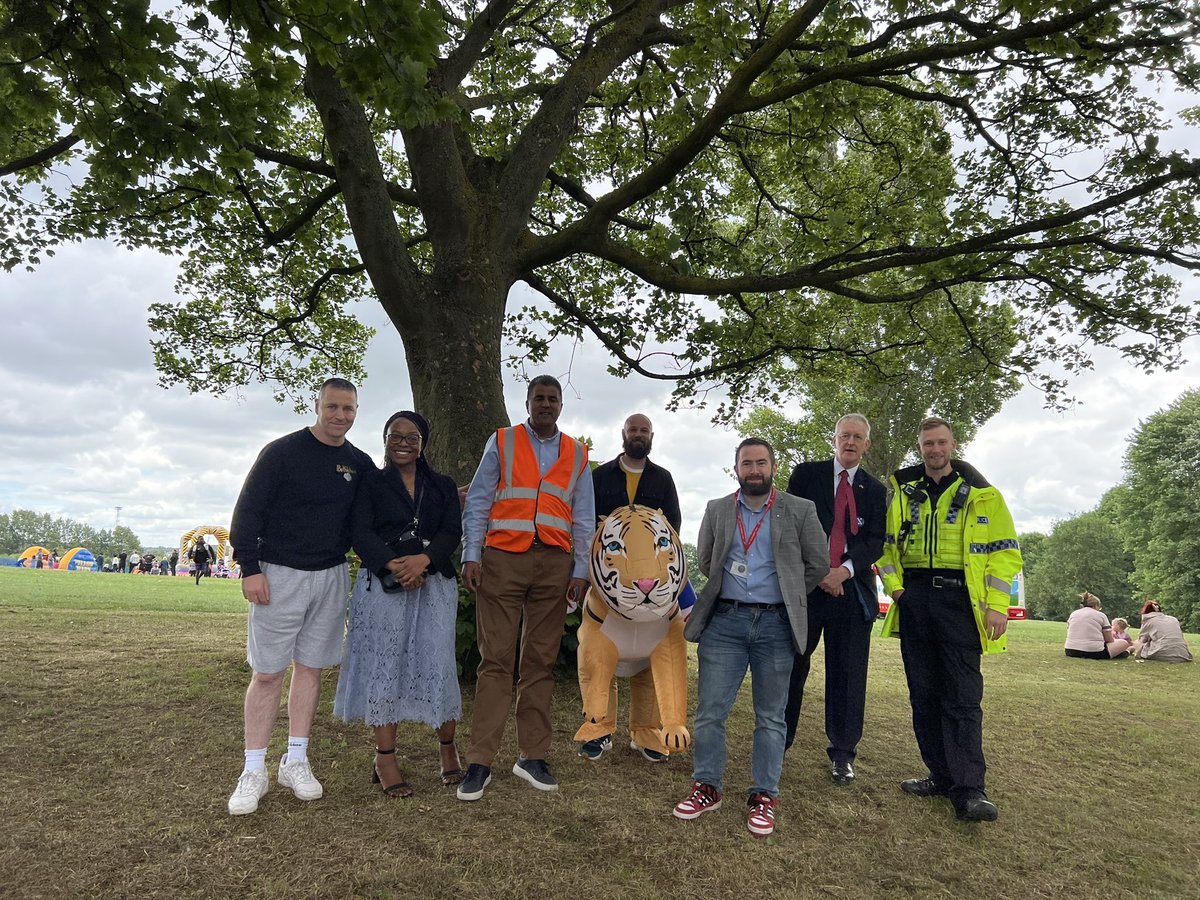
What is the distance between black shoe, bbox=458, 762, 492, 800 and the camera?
14.3ft

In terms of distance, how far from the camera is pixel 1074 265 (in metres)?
9.16

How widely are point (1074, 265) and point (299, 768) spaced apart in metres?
9.96

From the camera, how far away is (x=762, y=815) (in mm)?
4238

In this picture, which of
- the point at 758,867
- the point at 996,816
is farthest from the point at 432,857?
the point at 996,816

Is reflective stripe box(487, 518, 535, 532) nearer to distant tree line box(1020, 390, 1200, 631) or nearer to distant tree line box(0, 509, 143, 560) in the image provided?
distant tree line box(1020, 390, 1200, 631)

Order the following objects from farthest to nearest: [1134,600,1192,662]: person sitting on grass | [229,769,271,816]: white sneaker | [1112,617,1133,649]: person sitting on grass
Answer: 1. [1112,617,1133,649]: person sitting on grass
2. [1134,600,1192,662]: person sitting on grass
3. [229,769,271,816]: white sneaker

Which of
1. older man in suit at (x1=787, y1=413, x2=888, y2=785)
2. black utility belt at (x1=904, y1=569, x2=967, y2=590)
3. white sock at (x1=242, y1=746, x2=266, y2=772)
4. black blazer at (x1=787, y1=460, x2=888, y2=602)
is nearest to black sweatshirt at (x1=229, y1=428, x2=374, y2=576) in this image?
white sock at (x1=242, y1=746, x2=266, y2=772)

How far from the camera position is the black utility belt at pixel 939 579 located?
4871mm

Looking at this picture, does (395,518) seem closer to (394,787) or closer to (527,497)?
(527,497)

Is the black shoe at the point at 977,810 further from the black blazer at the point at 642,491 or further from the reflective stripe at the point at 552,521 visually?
the reflective stripe at the point at 552,521

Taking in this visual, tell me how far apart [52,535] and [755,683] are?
595 feet

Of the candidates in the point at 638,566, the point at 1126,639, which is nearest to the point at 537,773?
the point at 638,566

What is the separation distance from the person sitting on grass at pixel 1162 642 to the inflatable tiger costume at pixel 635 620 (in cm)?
1292

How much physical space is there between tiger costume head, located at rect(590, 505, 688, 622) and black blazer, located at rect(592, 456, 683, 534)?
0.40 meters
